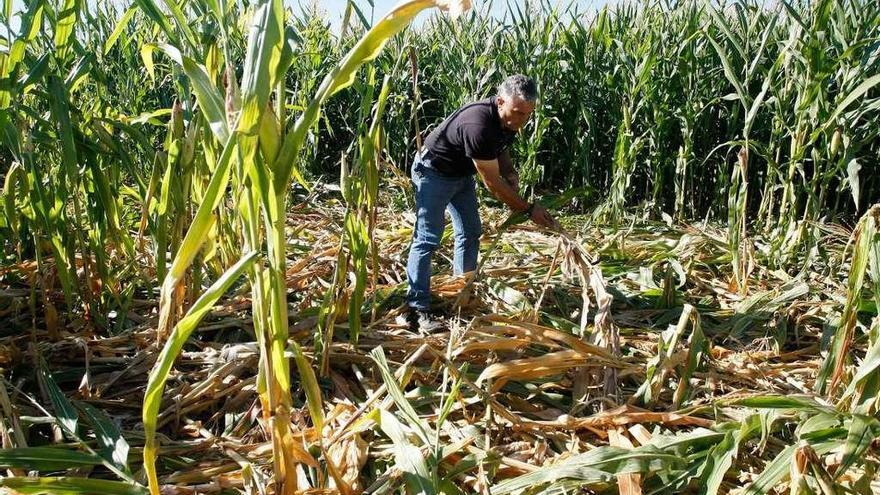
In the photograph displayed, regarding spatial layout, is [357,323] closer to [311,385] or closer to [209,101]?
[311,385]

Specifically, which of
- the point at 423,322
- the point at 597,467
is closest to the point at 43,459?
the point at 597,467

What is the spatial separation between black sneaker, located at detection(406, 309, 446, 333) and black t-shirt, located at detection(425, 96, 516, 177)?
582 mm

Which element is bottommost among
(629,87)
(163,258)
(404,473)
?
(404,473)

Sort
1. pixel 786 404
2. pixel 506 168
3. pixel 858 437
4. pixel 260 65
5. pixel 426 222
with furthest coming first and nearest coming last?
pixel 506 168, pixel 426 222, pixel 786 404, pixel 858 437, pixel 260 65

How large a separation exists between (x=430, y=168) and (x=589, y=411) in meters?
1.19

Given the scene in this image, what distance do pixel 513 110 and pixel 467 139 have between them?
0.21m

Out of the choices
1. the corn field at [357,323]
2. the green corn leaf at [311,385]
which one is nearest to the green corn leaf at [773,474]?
the corn field at [357,323]

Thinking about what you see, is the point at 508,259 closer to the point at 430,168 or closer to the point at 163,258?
the point at 430,168

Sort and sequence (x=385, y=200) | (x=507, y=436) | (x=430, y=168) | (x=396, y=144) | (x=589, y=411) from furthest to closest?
(x=396, y=144) → (x=385, y=200) → (x=430, y=168) → (x=589, y=411) → (x=507, y=436)

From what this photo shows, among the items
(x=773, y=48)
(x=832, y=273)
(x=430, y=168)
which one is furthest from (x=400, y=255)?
(x=773, y=48)

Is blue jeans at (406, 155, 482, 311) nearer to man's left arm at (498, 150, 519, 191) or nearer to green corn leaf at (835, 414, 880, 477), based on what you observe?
man's left arm at (498, 150, 519, 191)

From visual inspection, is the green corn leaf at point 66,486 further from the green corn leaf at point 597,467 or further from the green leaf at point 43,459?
the green corn leaf at point 597,467

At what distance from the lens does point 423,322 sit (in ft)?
8.86

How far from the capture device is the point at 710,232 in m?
4.11
